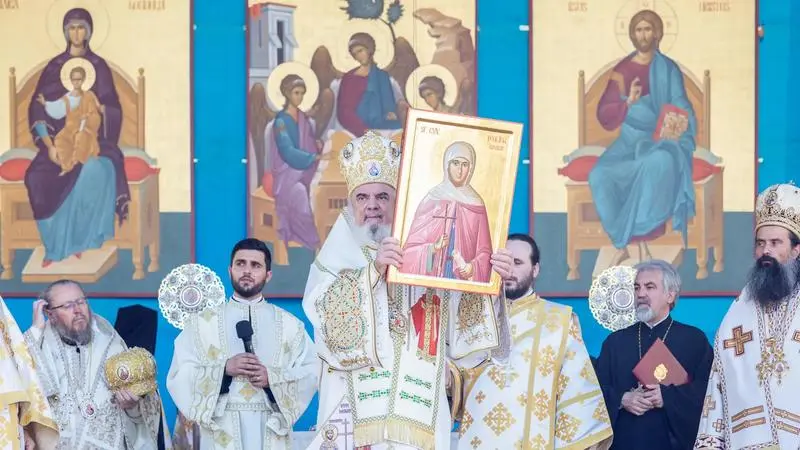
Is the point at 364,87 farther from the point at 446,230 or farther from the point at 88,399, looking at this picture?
the point at 446,230

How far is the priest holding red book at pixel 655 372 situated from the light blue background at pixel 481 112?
58.2 inches

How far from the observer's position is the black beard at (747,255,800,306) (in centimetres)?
678

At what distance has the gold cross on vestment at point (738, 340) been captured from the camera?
270 inches

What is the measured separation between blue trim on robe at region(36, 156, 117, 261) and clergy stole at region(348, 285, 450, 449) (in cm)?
379

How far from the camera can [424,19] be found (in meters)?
9.57

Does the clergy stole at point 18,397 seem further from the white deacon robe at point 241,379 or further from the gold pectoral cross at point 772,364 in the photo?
the gold pectoral cross at point 772,364

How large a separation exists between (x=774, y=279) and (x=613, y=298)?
8.24ft

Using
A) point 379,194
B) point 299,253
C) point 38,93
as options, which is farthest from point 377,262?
point 38,93

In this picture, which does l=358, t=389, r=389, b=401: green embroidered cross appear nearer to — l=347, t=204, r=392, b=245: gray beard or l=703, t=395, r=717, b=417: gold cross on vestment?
l=347, t=204, r=392, b=245: gray beard

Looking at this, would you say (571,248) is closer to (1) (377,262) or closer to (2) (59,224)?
(2) (59,224)

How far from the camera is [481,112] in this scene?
31.5 feet

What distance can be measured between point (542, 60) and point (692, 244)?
1.47m

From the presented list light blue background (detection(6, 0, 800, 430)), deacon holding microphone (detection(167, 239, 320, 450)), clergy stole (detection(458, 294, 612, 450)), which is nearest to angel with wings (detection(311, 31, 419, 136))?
light blue background (detection(6, 0, 800, 430))

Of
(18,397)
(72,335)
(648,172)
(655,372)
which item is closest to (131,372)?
(72,335)
